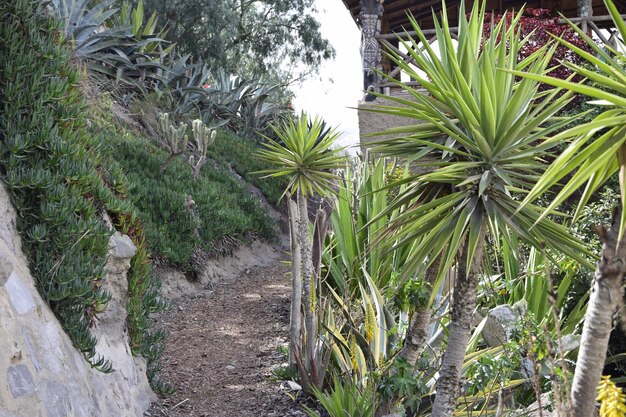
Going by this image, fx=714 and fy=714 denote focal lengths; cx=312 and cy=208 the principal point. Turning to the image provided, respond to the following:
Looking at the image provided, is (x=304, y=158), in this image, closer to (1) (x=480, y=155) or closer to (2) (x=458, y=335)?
(1) (x=480, y=155)

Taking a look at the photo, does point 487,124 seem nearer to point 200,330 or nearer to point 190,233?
point 200,330

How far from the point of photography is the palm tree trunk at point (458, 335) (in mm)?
3410

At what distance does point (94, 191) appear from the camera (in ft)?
17.1

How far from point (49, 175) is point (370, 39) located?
8879 mm

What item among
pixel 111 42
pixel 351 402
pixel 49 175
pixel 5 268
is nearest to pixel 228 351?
pixel 351 402

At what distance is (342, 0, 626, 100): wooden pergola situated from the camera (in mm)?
12383

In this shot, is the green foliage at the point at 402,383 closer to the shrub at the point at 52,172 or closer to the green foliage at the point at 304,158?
the shrub at the point at 52,172

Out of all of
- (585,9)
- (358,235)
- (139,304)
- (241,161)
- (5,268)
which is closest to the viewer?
(5,268)

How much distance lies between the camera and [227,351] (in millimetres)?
7309

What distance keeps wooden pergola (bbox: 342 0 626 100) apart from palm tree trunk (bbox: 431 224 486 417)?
6368mm

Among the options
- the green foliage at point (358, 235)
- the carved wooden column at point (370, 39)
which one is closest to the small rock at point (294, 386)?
the green foliage at point (358, 235)

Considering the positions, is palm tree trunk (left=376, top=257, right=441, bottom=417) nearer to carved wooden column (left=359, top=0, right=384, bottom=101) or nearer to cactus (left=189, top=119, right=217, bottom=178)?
cactus (left=189, top=119, right=217, bottom=178)

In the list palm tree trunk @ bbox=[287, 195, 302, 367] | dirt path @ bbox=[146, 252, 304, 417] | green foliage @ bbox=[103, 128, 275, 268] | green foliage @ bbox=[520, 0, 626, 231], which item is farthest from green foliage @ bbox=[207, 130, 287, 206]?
green foliage @ bbox=[520, 0, 626, 231]

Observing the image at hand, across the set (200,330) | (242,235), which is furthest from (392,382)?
(242,235)
